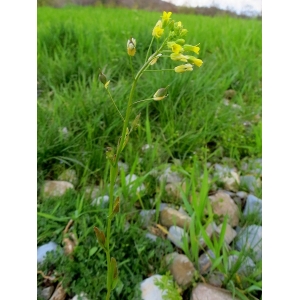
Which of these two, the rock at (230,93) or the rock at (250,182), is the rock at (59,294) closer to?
the rock at (250,182)

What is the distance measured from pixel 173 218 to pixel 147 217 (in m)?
0.05

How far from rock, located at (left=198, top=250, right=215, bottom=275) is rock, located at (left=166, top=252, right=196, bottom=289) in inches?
0.8

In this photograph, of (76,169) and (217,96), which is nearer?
Result: (76,169)

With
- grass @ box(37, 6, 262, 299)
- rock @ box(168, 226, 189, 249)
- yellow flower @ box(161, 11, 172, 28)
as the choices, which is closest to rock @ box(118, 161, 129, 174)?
grass @ box(37, 6, 262, 299)

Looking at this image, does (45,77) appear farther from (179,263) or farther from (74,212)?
(179,263)

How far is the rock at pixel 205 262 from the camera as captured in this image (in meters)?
0.64

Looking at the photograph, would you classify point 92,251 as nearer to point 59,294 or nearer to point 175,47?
point 59,294

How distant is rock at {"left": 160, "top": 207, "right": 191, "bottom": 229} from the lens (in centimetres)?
68

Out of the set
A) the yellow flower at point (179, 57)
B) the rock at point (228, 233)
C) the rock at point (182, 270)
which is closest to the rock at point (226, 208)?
the rock at point (228, 233)

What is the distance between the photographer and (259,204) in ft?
2.30

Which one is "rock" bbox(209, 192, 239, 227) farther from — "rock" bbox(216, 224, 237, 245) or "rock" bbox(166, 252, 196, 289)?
"rock" bbox(166, 252, 196, 289)

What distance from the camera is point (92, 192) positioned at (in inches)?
27.1

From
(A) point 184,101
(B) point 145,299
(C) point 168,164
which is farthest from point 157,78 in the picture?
(B) point 145,299
